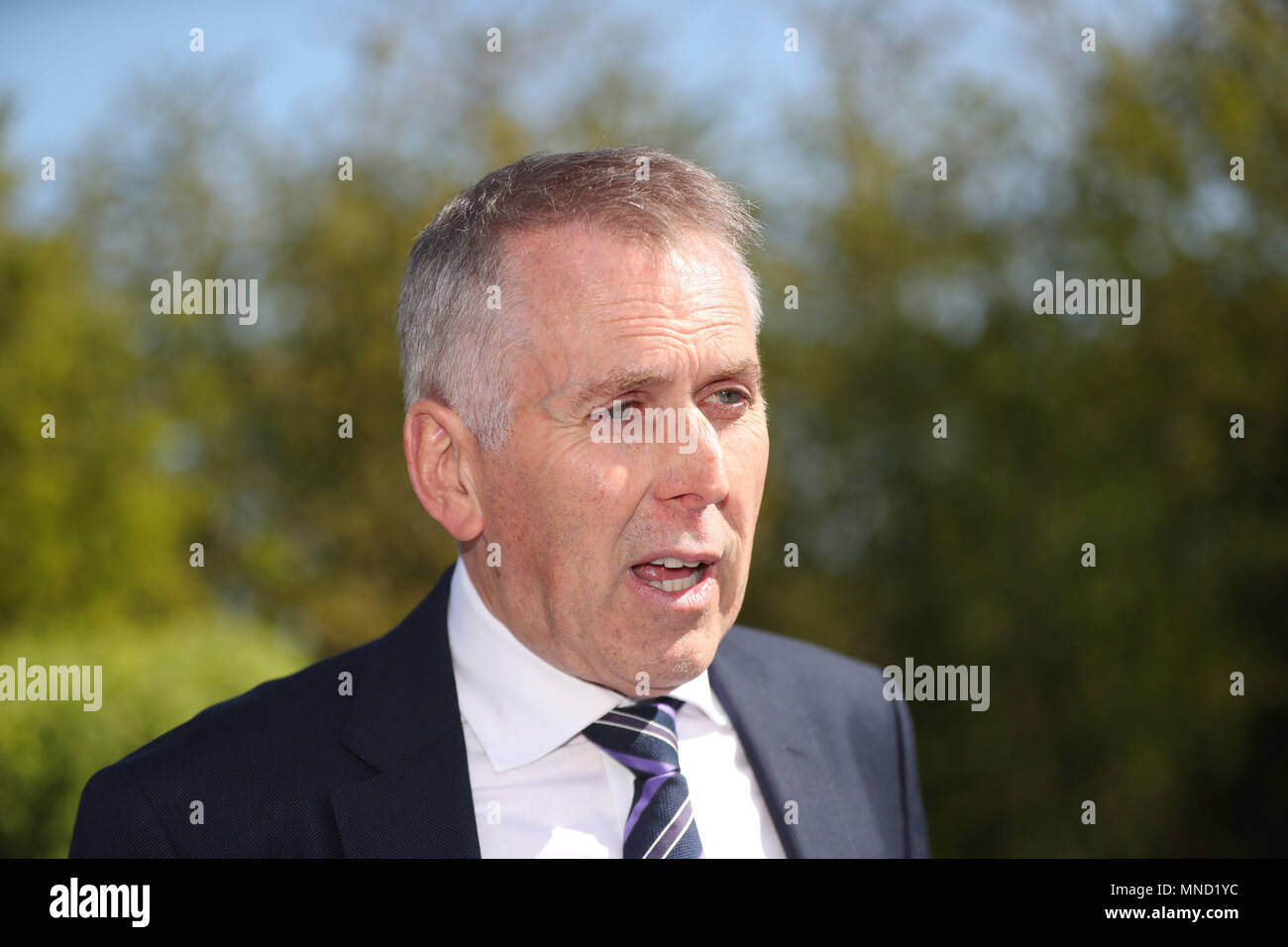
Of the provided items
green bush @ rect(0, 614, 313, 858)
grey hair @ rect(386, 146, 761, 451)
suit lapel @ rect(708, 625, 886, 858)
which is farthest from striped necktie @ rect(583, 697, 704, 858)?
green bush @ rect(0, 614, 313, 858)

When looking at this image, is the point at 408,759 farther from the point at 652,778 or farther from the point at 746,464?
the point at 746,464

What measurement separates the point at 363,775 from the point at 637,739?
0.53 meters

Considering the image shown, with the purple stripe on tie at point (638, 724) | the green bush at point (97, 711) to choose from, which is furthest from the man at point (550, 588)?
the green bush at point (97, 711)

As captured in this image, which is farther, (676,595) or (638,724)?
(638,724)

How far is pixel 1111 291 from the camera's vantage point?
6.48 metres

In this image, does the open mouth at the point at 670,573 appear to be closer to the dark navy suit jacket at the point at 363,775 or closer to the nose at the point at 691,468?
the nose at the point at 691,468

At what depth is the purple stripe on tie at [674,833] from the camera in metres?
2.10

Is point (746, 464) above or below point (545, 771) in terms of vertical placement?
above

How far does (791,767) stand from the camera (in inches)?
94.7

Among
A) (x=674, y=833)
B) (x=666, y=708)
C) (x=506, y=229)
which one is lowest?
(x=674, y=833)

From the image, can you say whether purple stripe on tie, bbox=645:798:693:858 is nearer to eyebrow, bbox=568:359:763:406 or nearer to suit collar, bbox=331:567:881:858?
suit collar, bbox=331:567:881:858

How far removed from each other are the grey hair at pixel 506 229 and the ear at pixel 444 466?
41mm

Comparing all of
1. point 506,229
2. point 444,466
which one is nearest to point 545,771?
point 444,466
